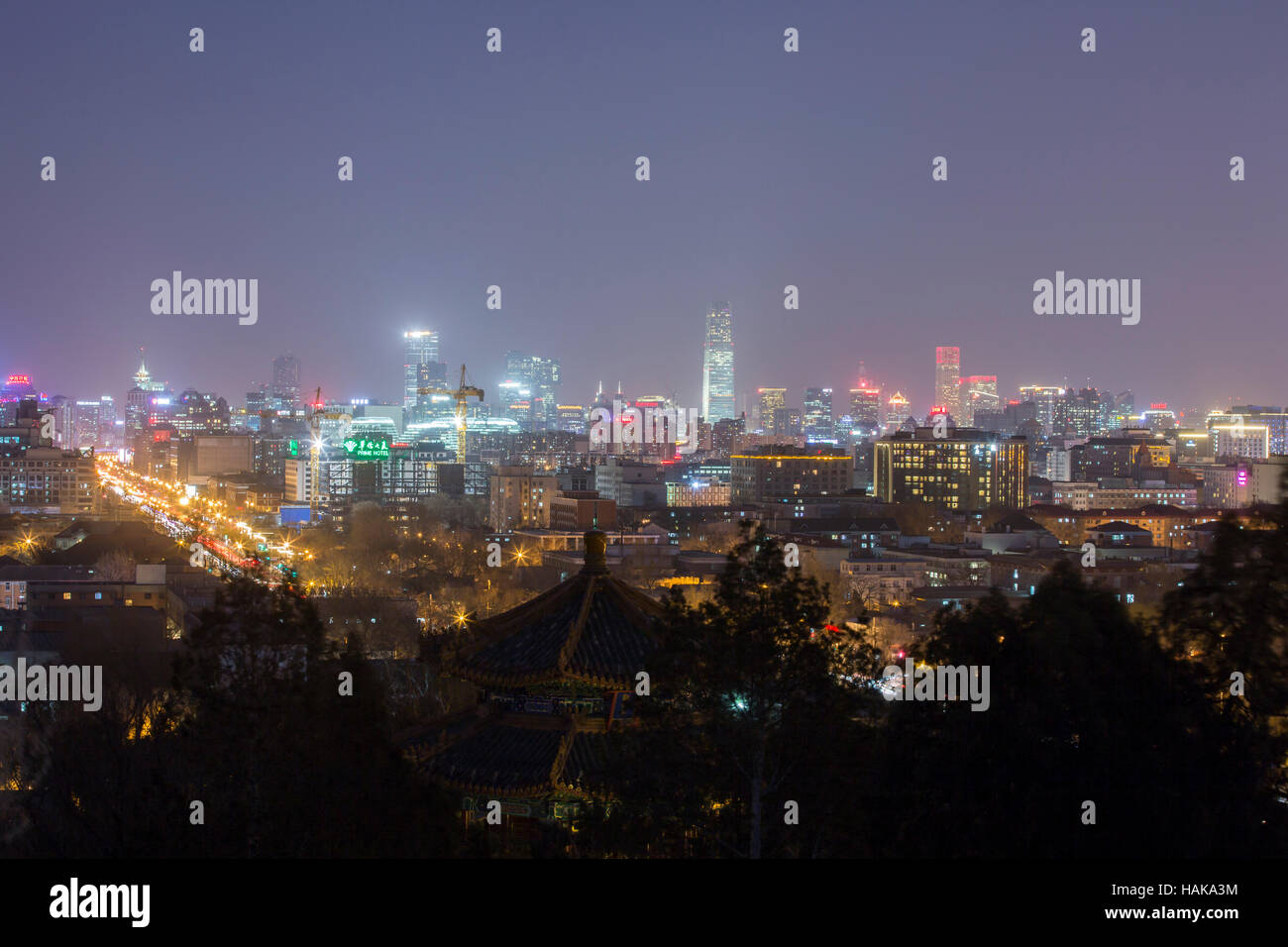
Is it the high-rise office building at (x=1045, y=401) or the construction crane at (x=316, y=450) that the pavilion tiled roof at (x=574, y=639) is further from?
the high-rise office building at (x=1045, y=401)

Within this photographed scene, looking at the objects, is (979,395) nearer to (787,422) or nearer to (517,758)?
(787,422)

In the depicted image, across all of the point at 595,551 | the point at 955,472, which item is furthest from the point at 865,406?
the point at 595,551
